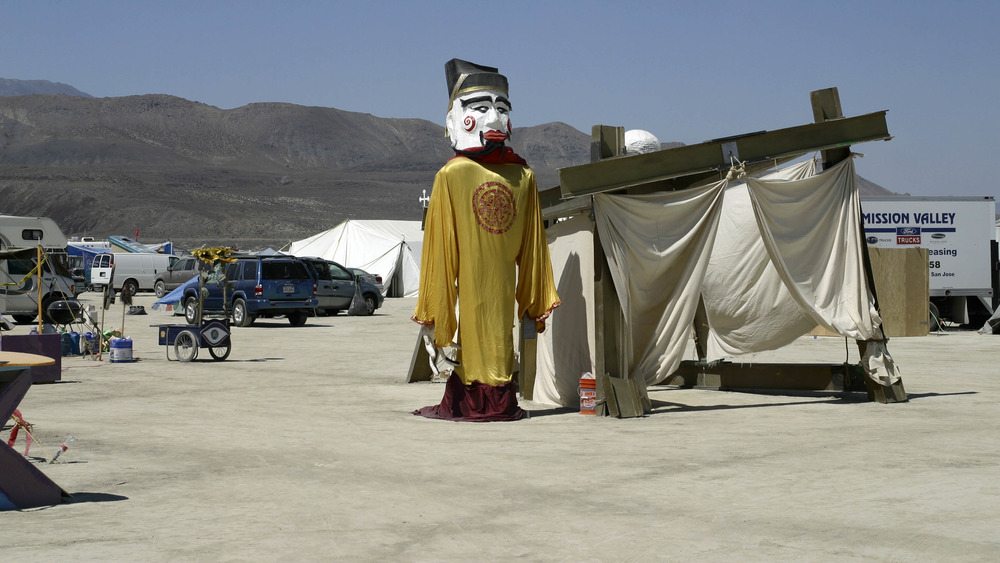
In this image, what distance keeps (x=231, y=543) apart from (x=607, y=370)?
6.11 m

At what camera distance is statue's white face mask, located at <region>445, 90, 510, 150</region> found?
11.3 meters

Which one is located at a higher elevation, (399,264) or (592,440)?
(399,264)

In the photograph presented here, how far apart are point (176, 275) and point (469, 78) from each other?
1280 inches

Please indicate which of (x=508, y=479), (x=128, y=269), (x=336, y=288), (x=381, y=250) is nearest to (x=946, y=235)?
(x=336, y=288)

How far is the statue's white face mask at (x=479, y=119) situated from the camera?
1129 centimetres

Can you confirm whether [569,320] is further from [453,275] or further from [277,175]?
[277,175]

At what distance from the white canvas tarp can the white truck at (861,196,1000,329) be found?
12.8 meters

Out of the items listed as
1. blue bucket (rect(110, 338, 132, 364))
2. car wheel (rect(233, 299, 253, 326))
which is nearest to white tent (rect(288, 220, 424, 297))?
car wheel (rect(233, 299, 253, 326))

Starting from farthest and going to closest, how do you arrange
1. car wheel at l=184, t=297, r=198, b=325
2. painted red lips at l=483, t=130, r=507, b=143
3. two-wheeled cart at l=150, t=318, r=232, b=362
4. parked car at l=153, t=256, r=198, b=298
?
parked car at l=153, t=256, r=198, b=298 < car wheel at l=184, t=297, r=198, b=325 < two-wheeled cart at l=150, t=318, r=232, b=362 < painted red lips at l=483, t=130, r=507, b=143

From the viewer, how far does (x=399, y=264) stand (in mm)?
43906

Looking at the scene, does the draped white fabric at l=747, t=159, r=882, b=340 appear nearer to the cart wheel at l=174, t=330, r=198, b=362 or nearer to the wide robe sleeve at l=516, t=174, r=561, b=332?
the wide robe sleeve at l=516, t=174, r=561, b=332

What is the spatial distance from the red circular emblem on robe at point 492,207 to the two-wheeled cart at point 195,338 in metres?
8.53

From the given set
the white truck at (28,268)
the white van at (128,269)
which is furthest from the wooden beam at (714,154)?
the white van at (128,269)

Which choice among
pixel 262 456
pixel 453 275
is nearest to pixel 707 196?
pixel 453 275
